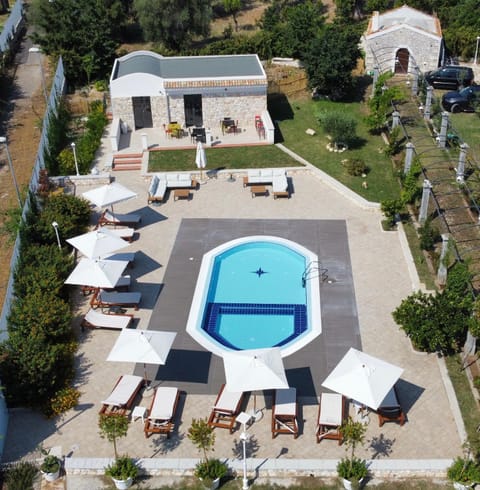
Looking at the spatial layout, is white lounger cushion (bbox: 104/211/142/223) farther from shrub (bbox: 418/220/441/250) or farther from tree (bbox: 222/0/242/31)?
tree (bbox: 222/0/242/31)

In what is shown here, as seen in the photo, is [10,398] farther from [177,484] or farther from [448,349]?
[448,349]

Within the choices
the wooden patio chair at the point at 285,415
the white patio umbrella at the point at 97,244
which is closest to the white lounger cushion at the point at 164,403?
the wooden patio chair at the point at 285,415

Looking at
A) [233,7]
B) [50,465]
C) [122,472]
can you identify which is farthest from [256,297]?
[233,7]

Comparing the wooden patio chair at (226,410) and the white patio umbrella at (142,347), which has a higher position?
the white patio umbrella at (142,347)

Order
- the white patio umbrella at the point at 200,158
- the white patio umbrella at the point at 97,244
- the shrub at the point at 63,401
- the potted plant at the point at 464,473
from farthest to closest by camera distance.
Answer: the white patio umbrella at the point at 200,158, the white patio umbrella at the point at 97,244, the shrub at the point at 63,401, the potted plant at the point at 464,473

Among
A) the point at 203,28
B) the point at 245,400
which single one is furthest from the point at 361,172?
the point at 203,28

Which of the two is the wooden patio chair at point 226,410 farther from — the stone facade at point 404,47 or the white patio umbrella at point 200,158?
the stone facade at point 404,47
